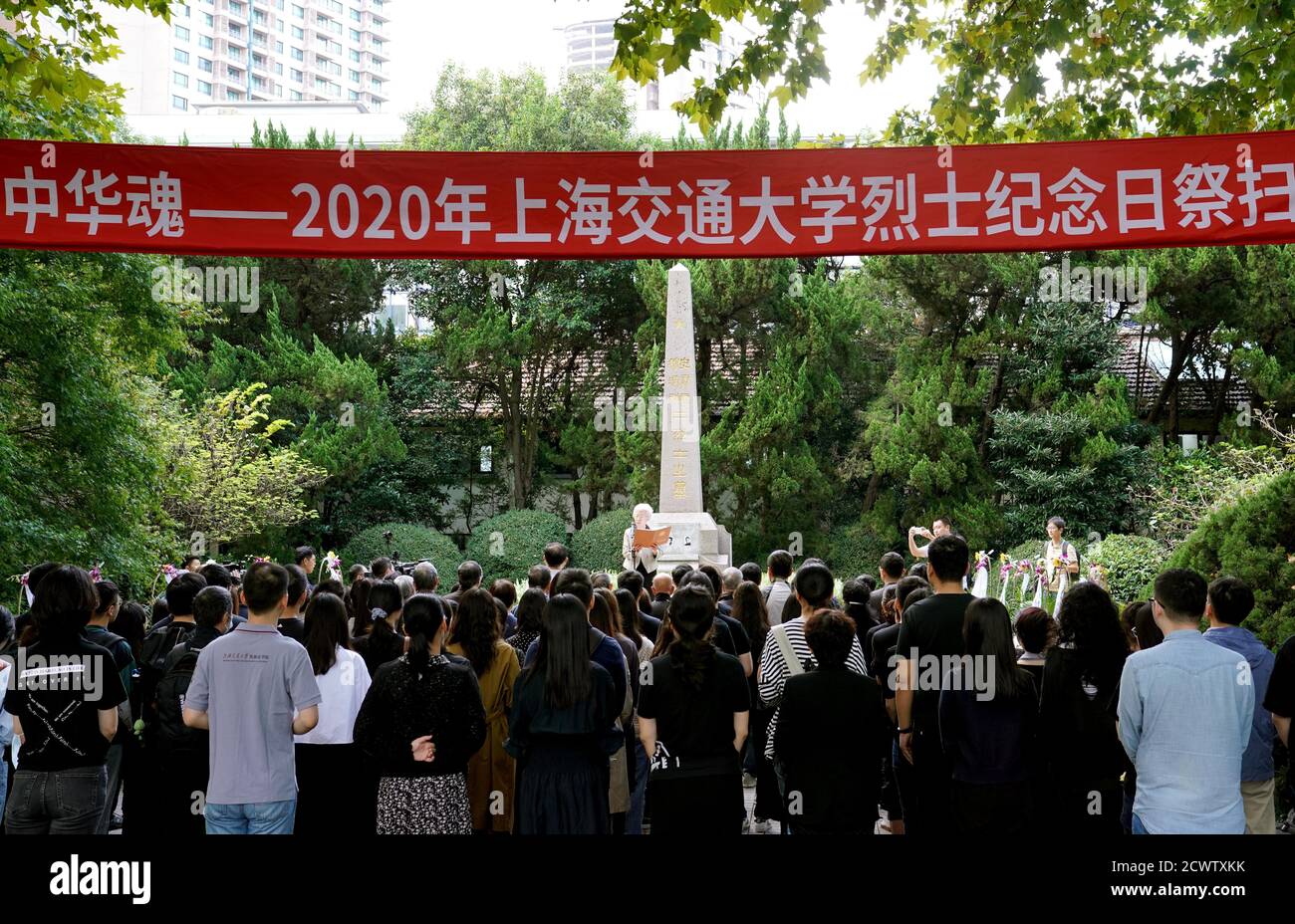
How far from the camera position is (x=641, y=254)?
515 cm

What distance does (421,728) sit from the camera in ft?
15.1

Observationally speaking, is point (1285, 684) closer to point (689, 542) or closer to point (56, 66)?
point (56, 66)

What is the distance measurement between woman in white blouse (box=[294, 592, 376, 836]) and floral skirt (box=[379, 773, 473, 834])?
60 cm

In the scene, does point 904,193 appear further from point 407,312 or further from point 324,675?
point 407,312

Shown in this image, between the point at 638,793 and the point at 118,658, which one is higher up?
the point at 118,658

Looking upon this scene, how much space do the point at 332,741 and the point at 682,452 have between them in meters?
12.9

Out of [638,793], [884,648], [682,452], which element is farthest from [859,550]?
[638,793]

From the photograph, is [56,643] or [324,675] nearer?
[56,643]

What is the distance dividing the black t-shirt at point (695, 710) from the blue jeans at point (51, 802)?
2239 mm

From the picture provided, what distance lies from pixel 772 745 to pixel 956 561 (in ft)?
3.80

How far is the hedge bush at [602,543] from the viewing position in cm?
2522

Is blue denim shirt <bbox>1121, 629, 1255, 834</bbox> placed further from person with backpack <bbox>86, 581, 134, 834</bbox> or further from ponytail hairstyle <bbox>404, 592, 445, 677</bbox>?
person with backpack <bbox>86, 581, 134, 834</bbox>

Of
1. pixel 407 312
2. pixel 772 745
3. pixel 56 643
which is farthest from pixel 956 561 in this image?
pixel 407 312
